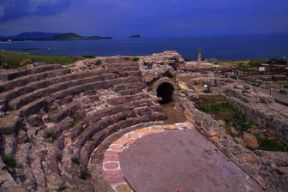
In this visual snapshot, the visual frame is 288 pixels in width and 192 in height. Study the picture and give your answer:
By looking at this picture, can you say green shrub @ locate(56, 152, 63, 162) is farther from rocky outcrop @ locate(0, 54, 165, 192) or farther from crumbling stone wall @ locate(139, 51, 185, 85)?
crumbling stone wall @ locate(139, 51, 185, 85)

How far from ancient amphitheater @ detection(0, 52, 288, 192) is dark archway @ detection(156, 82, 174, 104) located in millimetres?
82

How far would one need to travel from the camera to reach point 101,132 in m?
16.8

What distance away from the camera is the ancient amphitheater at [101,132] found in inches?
439

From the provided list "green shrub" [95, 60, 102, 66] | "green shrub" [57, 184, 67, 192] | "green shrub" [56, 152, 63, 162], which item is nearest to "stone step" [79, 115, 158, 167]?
"green shrub" [56, 152, 63, 162]

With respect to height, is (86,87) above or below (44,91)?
below

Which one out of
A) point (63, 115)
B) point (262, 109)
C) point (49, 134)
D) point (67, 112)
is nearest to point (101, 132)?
point (67, 112)

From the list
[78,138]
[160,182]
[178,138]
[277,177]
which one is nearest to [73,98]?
[78,138]

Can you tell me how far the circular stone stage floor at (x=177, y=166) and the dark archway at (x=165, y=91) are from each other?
20.4ft

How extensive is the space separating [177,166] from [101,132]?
15.6ft

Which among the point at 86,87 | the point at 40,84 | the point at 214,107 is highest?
the point at 40,84

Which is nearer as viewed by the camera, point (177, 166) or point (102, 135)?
point (177, 166)

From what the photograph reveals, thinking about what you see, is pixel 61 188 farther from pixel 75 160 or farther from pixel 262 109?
pixel 262 109

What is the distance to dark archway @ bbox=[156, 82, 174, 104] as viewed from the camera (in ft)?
77.3

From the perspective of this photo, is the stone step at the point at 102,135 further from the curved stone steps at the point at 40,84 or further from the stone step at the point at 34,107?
the curved stone steps at the point at 40,84
